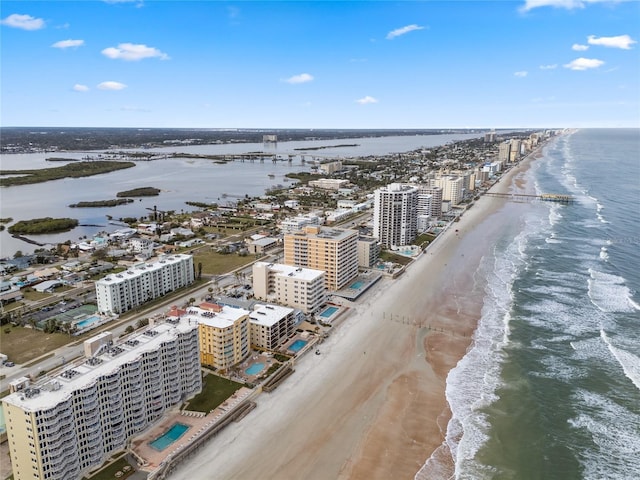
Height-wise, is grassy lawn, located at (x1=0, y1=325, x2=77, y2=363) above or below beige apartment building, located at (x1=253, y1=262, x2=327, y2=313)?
below

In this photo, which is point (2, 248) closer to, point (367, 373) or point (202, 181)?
point (367, 373)

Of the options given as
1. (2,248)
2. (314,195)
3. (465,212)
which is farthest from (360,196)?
(2,248)

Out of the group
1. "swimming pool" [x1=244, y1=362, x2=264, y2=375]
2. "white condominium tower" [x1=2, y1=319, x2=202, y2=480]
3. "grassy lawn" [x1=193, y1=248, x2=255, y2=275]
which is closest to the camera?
"white condominium tower" [x1=2, y1=319, x2=202, y2=480]

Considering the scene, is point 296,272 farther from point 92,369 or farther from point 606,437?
point 606,437

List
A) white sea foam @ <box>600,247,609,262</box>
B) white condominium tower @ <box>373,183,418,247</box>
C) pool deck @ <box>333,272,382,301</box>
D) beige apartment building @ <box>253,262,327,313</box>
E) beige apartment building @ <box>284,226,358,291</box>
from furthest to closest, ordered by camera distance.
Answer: white condominium tower @ <box>373,183,418,247</box> < white sea foam @ <box>600,247,609,262</box> < beige apartment building @ <box>284,226,358,291</box> < pool deck @ <box>333,272,382,301</box> < beige apartment building @ <box>253,262,327,313</box>

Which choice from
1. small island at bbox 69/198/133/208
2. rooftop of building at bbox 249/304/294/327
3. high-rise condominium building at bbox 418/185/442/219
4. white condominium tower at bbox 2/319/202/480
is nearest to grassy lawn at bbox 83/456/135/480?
white condominium tower at bbox 2/319/202/480

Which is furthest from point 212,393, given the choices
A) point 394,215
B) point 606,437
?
point 394,215

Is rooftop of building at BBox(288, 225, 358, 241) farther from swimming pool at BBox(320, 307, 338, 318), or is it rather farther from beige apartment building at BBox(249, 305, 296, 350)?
beige apartment building at BBox(249, 305, 296, 350)
